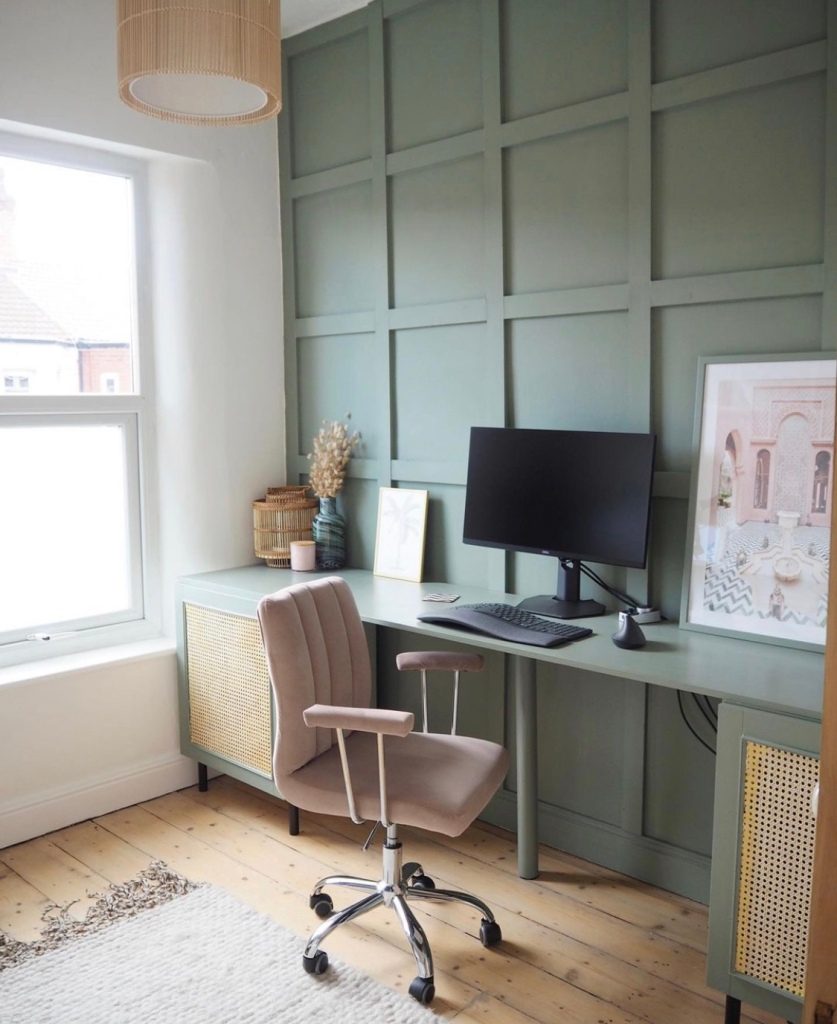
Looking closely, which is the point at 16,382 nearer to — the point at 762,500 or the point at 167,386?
the point at 167,386

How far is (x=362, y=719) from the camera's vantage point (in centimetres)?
222

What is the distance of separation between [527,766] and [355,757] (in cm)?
58

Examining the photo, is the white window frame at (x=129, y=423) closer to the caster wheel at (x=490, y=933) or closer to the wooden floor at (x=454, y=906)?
the wooden floor at (x=454, y=906)

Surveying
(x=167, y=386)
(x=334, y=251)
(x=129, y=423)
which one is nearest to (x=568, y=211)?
(x=334, y=251)

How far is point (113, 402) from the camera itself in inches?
139

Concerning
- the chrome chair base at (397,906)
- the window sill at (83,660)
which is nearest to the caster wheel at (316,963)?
the chrome chair base at (397,906)

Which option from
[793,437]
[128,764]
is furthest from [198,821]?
[793,437]

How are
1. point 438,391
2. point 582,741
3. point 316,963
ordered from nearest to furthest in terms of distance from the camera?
point 316,963, point 582,741, point 438,391

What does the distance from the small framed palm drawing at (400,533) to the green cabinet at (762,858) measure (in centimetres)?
145

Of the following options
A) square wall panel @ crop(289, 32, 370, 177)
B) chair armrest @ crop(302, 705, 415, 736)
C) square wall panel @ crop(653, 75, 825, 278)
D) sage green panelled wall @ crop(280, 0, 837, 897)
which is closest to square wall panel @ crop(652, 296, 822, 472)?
→ sage green panelled wall @ crop(280, 0, 837, 897)

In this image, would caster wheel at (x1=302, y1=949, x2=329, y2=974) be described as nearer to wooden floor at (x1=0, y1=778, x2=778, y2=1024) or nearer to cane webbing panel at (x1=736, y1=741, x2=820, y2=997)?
wooden floor at (x1=0, y1=778, x2=778, y2=1024)

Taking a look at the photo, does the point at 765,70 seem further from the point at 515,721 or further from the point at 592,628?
the point at 515,721

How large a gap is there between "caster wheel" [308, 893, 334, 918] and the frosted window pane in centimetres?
146

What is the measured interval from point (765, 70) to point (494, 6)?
3.12 ft
